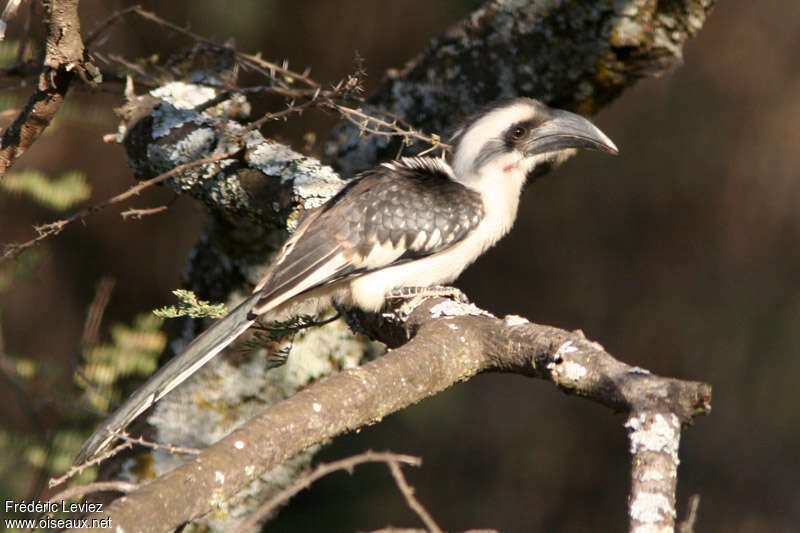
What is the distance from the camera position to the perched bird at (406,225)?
229cm

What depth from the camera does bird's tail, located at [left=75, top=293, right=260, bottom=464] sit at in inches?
78.3

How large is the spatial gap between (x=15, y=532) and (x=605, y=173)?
4445 mm

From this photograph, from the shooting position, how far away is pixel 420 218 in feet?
8.28

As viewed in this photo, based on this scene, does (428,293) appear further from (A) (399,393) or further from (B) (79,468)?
(B) (79,468)

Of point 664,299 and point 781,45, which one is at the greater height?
point 781,45

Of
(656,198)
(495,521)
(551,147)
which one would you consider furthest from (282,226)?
(656,198)

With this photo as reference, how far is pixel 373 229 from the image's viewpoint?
247 centimetres

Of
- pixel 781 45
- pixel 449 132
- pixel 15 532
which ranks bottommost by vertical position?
pixel 15 532

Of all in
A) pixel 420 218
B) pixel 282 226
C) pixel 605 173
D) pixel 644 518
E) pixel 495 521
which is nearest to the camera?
pixel 644 518

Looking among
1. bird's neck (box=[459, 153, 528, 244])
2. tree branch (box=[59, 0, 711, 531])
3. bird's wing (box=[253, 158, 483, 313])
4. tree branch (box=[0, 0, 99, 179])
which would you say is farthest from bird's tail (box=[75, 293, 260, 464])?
bird's neck (box=[459, 153, 528, 244])

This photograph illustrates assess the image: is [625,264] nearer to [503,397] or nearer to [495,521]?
[503,397]

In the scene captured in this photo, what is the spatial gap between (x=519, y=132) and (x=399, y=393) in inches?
52.5

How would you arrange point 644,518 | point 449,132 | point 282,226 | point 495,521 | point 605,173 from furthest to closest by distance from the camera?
point 605,173, point 495,521, point 449,132, point 282,226, point 644,518

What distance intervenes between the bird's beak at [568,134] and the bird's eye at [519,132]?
3cm
